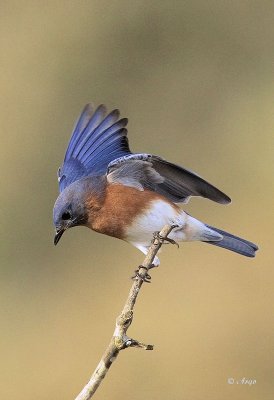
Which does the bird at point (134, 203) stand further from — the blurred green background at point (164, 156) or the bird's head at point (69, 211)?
the blurred green background at point (164, 156)

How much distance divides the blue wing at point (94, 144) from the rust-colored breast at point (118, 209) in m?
0.80

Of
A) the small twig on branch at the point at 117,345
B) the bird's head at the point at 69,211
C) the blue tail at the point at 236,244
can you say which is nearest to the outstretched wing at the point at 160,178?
the bird's head at the point at 69,211

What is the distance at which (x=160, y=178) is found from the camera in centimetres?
624

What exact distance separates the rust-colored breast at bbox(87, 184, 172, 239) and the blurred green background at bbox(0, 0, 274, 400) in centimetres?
263

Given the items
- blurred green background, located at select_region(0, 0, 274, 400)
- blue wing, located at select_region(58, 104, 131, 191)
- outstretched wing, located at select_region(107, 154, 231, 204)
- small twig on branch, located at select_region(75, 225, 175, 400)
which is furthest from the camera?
blurred green background, located at select_region(0, 0, 274, 400)

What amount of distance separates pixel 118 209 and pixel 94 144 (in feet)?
3.96

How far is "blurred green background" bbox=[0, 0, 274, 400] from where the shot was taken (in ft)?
28.8

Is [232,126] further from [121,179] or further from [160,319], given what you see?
[121,179]

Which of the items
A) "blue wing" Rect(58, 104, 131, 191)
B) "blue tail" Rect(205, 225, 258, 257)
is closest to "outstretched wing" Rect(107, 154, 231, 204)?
"blue tail" Rect(205, 225, 258, 257)

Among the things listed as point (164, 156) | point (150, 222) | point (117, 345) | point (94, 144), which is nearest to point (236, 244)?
point (150, 222)

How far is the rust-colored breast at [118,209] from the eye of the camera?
614cm

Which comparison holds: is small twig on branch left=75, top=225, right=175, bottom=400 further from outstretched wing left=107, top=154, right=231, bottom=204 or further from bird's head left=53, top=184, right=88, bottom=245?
bird's head left=53, top=184, right=88, bottom=245

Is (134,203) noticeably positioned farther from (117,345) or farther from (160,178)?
(117,345)

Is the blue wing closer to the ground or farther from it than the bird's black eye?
farther from it
